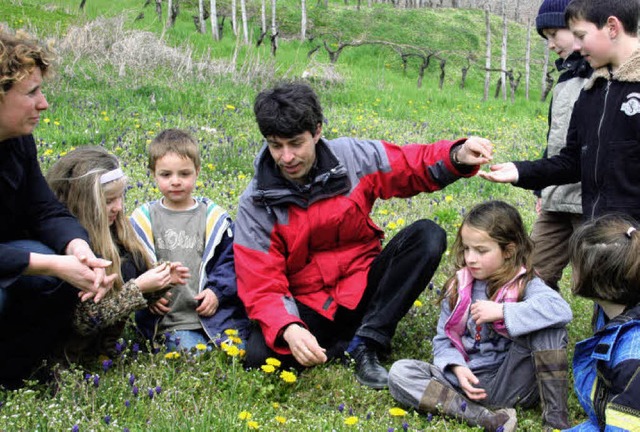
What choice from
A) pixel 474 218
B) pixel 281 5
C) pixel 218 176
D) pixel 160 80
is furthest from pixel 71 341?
pixel 281 5

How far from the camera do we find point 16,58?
3.04 metres

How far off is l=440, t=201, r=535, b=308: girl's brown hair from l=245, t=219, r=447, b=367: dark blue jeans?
1.00 ft

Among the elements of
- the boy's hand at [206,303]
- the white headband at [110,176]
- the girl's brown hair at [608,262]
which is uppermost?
the white headband at [110,176]

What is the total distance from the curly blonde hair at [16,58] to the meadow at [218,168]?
1.19 ft

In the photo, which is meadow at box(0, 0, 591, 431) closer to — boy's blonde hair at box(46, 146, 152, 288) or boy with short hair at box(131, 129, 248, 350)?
boy with short hair at box(131, 129, 248, 350)

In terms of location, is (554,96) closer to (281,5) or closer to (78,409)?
(78,409)

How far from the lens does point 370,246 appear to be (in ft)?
13.8

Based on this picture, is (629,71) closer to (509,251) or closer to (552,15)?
(552,15)

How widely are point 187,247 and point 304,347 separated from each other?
102cm

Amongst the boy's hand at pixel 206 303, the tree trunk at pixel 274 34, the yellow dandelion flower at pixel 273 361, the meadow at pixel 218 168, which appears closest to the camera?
the meadow at pixel 218 168

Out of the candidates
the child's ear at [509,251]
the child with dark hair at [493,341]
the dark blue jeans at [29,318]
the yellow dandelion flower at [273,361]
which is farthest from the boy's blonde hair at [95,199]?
the child's ear at [509,251]

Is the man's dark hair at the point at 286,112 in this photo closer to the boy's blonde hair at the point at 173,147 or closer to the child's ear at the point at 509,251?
the boy's blonde hair at the point at 173,147

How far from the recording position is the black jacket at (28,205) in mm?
3363

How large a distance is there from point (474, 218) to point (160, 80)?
8.15 metres
